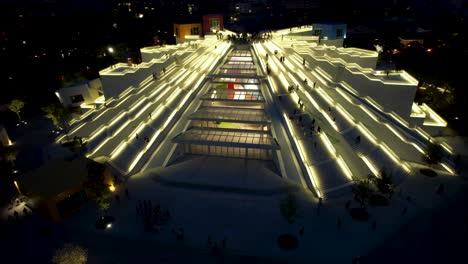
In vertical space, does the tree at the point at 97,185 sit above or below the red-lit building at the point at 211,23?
below

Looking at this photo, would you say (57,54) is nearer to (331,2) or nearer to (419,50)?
(419,50)

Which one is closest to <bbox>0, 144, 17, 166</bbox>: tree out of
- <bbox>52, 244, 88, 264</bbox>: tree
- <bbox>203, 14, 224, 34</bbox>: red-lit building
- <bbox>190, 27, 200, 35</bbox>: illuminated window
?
<bbox>52, 244, 88, 264</bbox>: tree

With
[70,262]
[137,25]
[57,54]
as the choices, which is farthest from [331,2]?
[70,262]

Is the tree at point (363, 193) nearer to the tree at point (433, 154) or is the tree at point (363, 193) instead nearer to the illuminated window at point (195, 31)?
the tree at point (433, 154)

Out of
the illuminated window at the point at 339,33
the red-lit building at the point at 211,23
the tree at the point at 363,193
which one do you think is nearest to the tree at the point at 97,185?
the tree at the point at 363,193

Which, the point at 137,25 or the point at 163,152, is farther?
the point at 137,25

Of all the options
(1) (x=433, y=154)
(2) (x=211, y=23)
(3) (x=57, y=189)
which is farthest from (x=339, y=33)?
(3) (x=57, y=189)

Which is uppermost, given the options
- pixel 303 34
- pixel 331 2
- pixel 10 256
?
pixel 331 2

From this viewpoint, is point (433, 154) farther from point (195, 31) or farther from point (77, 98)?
point (195, 31)

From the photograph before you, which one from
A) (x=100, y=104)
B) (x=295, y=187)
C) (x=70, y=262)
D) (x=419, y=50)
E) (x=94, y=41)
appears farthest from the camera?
(x=94, y=41)
